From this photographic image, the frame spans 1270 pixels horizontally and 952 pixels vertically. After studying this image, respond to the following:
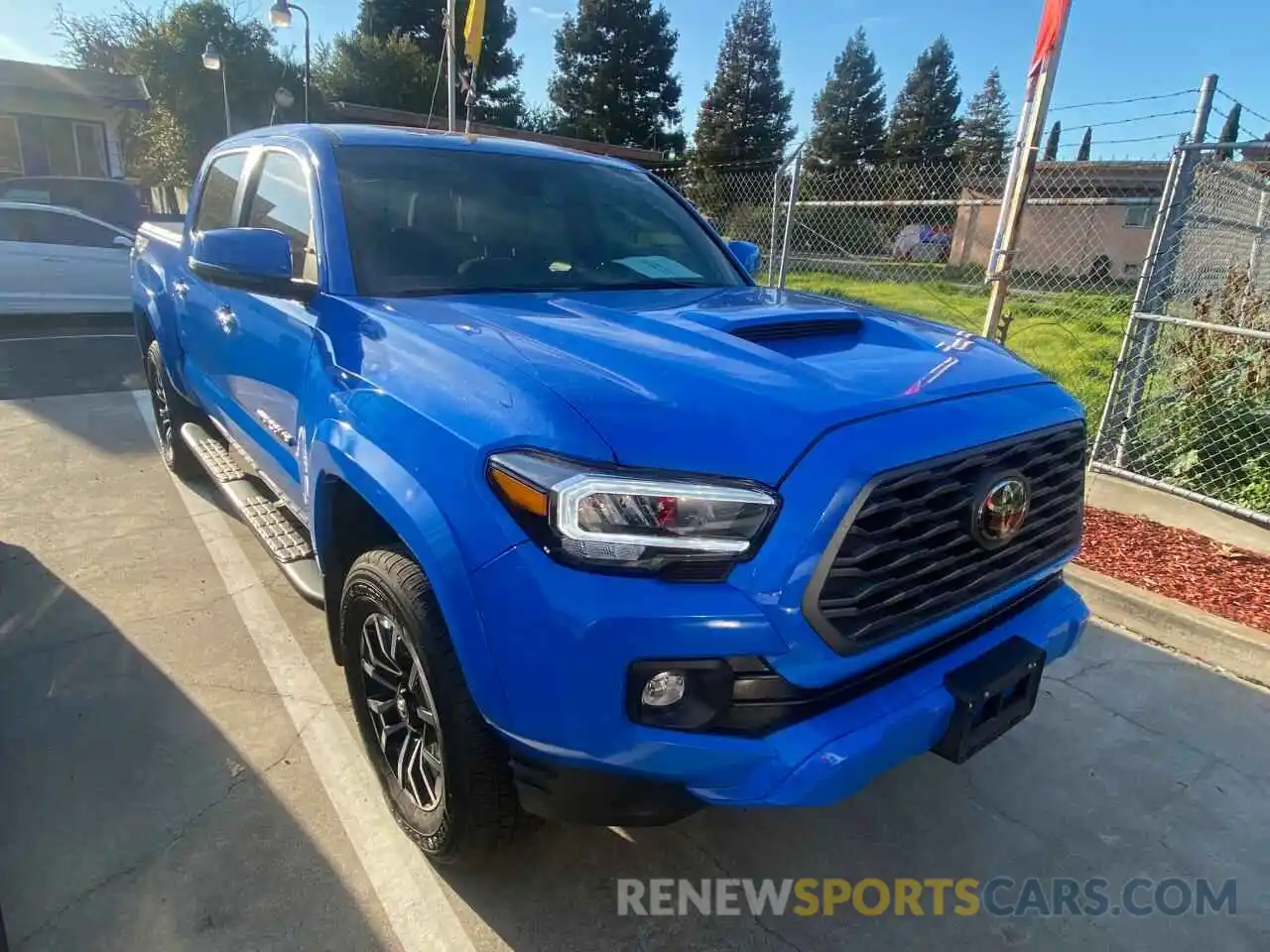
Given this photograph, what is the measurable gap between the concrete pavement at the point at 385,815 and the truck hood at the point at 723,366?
128cm

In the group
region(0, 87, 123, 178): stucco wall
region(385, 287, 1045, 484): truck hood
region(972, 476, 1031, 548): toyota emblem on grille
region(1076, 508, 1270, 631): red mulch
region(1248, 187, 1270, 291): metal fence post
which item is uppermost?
region(0, 87, 123, 178): stucco wall

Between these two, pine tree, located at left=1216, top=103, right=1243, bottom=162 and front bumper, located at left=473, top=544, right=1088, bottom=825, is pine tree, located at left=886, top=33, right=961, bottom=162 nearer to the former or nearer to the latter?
pine tree, located at left=1216, top=103, right=1243, bottom=162

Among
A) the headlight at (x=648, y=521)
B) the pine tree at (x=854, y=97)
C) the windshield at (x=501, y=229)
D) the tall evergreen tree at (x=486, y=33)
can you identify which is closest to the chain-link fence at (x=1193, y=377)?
the windshield at (x=501, y=229)

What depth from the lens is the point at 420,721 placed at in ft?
7.02

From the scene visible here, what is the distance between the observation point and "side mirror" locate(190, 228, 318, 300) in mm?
2420

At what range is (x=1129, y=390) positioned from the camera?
5297 millimetres

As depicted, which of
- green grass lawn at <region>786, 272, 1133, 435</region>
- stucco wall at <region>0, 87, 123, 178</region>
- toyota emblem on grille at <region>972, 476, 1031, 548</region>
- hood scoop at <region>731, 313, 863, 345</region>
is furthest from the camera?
stucco wall at <region>0, 87, 123, 178</region>

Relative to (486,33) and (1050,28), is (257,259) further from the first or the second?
(486,33)

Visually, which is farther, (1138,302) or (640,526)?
(1138,302)

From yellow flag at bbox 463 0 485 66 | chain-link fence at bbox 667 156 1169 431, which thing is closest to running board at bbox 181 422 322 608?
chain-link fence at bbox 667 156 1169 431

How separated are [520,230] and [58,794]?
2291mm

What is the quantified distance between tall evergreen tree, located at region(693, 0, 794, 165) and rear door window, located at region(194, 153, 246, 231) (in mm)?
47643

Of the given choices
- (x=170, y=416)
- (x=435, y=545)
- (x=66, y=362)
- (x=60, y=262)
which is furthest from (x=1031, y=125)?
(x=60, y=262)

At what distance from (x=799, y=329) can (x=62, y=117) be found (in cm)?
2850
